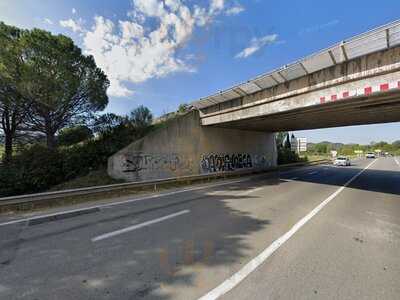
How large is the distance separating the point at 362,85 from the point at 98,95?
16522 millimetres

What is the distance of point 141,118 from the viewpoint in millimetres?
19062

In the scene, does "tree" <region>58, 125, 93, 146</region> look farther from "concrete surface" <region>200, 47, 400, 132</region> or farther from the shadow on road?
the shadow on road

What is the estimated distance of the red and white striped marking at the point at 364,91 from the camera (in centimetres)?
743

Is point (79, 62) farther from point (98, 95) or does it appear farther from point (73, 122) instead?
point (73, 122)

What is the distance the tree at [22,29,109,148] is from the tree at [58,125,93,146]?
643mm

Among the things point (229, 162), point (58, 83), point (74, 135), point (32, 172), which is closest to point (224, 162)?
point (229, 162)

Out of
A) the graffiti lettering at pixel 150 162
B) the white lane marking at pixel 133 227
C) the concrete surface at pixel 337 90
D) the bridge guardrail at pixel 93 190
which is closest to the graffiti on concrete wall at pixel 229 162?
the bridge guardrail at pixel 93 190

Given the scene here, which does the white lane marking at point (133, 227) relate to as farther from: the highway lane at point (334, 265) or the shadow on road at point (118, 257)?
the highway lane at point (334, 265)

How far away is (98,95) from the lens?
16984 mm

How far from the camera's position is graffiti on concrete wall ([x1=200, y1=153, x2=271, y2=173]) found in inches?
673

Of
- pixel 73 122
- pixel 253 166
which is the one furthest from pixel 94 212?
pixel 253 166

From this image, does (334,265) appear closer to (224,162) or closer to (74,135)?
(224,162)

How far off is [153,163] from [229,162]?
7004 mm

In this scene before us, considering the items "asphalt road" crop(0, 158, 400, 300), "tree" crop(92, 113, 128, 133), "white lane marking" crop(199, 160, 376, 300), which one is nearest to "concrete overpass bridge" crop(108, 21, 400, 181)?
"tree" crop(92, 113, 128, 133)
